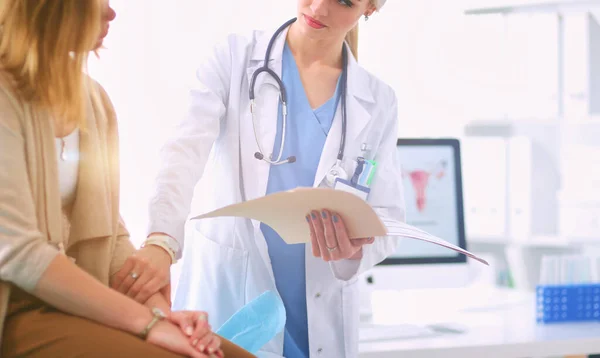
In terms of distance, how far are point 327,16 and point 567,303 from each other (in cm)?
119

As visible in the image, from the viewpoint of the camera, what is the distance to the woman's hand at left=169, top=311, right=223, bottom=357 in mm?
952

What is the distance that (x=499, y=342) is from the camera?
69.3 inches

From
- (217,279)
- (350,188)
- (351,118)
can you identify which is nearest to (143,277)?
(217,279)

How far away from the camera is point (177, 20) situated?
3.01 metres

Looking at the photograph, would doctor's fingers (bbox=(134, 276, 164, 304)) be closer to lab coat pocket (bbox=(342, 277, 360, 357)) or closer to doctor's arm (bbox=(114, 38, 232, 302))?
doctor's arm (bbox=(114, 38, 232, 302))

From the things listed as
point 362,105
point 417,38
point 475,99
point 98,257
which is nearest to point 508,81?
point 475,99

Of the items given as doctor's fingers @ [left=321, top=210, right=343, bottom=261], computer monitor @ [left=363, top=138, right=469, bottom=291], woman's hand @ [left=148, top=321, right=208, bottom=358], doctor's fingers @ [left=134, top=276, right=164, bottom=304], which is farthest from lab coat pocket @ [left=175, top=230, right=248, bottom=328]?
computer monitor @ [left=363, top=138, right=469, bottom=291]

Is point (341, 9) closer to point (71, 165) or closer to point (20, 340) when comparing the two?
point (71, 165)

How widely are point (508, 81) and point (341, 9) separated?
1.52 metres

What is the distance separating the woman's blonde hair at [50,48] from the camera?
3.01 feet

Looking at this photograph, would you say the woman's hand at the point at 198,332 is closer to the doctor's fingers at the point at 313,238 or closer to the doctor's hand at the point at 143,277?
the doctor's hand at the point at 143,277

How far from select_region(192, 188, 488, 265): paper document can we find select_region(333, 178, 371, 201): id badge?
0.83ft

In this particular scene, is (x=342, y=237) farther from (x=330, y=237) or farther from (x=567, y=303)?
(x=567, y=303)

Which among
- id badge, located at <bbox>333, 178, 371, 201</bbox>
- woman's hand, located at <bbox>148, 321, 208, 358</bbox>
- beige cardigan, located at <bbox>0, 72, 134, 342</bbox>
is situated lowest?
woman's hand, located at <bbox>148, 321, 208, 358</bbox>
